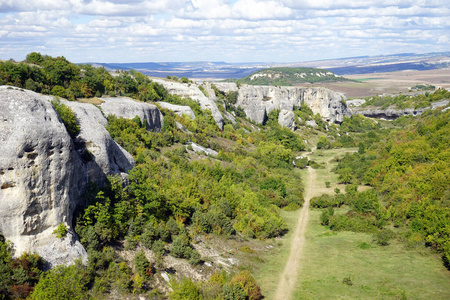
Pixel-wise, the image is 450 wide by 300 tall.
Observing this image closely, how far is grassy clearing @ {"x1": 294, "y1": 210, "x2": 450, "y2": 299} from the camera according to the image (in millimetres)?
23469

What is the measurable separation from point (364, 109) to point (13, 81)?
121066mm

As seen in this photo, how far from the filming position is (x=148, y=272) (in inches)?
853

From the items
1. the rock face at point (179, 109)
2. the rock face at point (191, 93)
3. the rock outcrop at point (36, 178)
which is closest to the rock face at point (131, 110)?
the rock face at point (179, 109)

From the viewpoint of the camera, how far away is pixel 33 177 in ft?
62.8

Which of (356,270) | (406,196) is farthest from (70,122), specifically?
(406,196)

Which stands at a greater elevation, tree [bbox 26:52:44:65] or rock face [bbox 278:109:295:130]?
tree [bbox 26:52:44:65]

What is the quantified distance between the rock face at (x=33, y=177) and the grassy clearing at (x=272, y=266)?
12.2 m

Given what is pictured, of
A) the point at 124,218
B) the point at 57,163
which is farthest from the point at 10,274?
the point at 124,218

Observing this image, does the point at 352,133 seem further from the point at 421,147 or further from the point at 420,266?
the point at 420,266

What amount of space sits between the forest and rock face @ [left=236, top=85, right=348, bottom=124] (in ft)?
83.2

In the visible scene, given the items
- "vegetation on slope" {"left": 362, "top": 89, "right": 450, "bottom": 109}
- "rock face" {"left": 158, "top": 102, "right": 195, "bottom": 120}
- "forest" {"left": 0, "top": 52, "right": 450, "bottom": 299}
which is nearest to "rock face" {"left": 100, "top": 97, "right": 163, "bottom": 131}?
"forest" {"left": 0, "top": 52, "right": 450, "bottom": 299}

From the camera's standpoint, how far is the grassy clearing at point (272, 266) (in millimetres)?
24222

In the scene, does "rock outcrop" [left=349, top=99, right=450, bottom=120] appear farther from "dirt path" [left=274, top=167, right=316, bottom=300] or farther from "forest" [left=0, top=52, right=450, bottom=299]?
"dirt path" [left=274, top=167, right=316, bottom=300]

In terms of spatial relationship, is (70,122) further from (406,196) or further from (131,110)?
(406,196)
